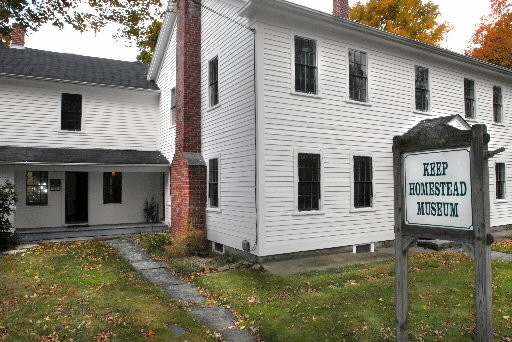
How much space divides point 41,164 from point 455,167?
1575cm

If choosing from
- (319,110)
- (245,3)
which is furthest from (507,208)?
(245,3)

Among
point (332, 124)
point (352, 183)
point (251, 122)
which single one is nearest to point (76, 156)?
point (251, 122)

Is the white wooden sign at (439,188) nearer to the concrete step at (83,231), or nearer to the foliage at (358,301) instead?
the foliage at (358,301)

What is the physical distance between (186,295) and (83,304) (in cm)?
211

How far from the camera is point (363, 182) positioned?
42.8 ft

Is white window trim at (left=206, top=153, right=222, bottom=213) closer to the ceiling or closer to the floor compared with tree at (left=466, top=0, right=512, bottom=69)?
closer to the floor

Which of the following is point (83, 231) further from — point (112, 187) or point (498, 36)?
point (498, 36)

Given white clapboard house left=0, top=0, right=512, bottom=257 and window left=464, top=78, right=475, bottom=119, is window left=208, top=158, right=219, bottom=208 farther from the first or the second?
window left=464, top=78, right=475, bottom=119

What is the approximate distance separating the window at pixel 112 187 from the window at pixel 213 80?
7.90m

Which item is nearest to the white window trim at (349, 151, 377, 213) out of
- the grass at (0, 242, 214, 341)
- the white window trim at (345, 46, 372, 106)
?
the white window trim at (345, 46, 372, 106)

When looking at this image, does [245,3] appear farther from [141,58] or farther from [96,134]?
[141,58]

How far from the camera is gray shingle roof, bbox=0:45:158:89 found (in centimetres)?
1720

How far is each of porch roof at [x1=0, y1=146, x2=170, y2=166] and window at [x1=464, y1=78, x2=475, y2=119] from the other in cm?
1390

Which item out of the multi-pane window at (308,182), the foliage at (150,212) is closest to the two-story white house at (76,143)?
the foliage at (150,212)
